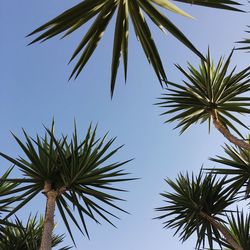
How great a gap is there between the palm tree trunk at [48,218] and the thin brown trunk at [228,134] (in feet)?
10.7

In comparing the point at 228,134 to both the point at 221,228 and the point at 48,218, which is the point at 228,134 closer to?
the point at 221,228

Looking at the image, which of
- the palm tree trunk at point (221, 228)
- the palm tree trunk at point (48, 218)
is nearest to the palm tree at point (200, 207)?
the palm tree trunk at point (221, 228)

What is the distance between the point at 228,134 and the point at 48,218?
3.75 meters

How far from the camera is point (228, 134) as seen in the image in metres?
6.41

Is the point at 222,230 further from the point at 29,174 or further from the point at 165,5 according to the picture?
the point at 165,5

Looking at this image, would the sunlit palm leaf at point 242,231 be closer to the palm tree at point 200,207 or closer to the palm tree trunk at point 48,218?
the palm tree at point 200,207

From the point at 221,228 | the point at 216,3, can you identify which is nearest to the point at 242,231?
the point at 221,228

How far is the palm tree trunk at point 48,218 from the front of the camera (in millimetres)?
3838

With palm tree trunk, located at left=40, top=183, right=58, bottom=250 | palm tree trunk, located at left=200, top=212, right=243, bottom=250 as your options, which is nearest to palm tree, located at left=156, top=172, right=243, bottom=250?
palm tree trunk, located at left=200, top=212, right=243, bottom=250

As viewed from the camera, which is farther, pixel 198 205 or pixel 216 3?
pixel 198 205

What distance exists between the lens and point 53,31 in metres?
3.40

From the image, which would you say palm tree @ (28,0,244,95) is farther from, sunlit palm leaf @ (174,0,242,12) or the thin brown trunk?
the thin brown trunk

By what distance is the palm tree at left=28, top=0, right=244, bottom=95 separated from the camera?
332 centimetres

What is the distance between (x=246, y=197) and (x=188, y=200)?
48.2 inches
